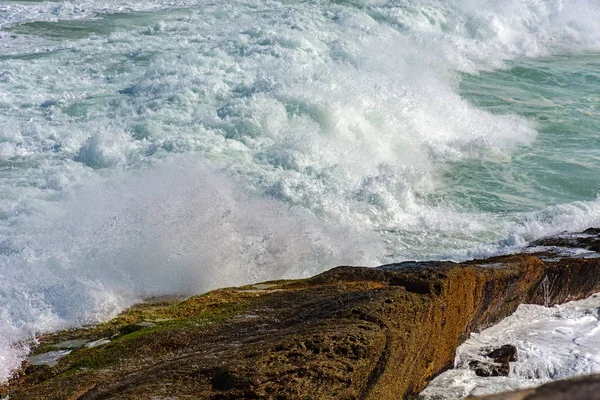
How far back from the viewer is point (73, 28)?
19.3m

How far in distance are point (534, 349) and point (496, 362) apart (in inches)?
22.6

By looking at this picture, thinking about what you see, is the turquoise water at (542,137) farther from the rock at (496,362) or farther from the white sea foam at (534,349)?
the rock at (496,362)

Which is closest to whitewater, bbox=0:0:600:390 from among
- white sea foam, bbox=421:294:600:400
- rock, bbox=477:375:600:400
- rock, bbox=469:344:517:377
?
white sea foam, bbox=421:294:600:400

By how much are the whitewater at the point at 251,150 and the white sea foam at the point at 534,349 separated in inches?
98.8

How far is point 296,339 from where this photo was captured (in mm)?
4430

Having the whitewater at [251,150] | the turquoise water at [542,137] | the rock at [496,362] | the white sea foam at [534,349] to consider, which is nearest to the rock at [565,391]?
the white sea foam at [534,349]

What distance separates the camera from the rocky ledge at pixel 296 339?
4113 millimetres

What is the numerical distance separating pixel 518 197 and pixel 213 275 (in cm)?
608

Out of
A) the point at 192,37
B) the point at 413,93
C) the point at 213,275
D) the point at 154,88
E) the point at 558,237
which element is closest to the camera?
the point at 213,275

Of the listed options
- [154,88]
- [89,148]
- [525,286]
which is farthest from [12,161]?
[525,286]

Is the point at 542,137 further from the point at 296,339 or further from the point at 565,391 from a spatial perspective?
the point at 565,391

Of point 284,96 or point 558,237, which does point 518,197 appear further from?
point 284,96

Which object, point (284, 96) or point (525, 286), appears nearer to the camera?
point (525, 286)

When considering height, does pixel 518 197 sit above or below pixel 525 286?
below
